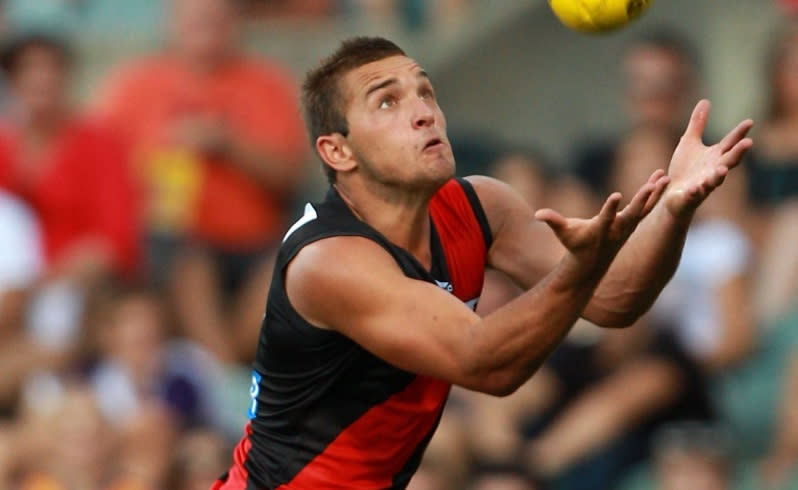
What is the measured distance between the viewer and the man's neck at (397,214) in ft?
16.7

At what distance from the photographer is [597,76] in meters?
10.5

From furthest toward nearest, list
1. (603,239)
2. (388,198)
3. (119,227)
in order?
(119,227) → (388,198) → (603,239)

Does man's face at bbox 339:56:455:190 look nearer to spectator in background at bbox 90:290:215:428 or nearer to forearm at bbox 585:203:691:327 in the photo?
forearm at bbox 585:203:691:327

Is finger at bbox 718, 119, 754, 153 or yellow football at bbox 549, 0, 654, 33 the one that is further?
yellow football at bbox 549, 0, 654, 33

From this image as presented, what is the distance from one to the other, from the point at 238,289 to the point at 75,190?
116cm

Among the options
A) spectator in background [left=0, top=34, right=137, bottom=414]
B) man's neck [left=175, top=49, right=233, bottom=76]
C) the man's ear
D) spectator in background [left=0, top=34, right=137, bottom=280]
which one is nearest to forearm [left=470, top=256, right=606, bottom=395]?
the man's ear

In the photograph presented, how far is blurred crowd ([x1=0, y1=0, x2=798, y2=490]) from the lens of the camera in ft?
26.2

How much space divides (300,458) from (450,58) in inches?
231

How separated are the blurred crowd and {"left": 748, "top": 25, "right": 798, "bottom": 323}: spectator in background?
11 millimetres

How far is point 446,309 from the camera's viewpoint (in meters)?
4.63

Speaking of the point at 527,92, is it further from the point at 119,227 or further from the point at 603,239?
the point at 603,239

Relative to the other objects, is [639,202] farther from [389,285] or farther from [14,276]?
[14,276]

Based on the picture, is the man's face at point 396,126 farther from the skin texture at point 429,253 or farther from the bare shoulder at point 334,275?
the bare shoulder at point 334,275

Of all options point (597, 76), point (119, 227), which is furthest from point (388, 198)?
point (597, 76)
